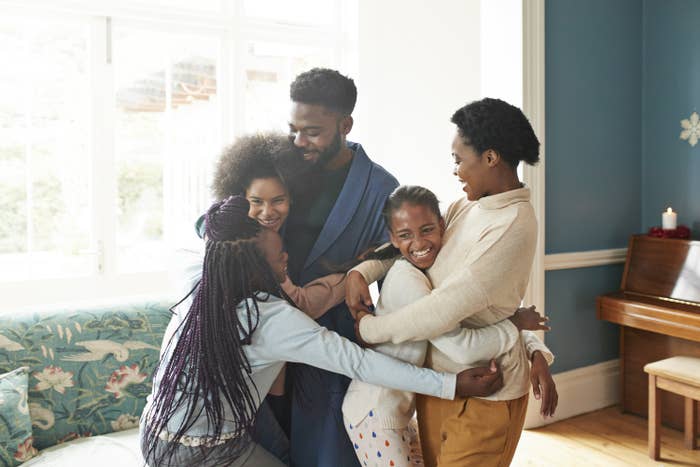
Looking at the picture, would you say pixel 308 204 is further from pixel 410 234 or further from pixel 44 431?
pixel 44 431

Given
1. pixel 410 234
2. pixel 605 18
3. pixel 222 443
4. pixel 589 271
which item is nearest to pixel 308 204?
pixel 410 234

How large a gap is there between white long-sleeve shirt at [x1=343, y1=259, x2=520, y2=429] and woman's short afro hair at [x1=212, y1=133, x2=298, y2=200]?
35cm

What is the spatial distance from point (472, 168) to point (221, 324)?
630 mm

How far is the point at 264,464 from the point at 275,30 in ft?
10.5

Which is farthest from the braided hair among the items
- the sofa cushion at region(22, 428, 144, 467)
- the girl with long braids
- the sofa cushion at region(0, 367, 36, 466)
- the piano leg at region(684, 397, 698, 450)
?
the piano leg at region(684, 397, 698, 450)

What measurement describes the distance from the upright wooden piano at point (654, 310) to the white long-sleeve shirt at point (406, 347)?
198 centimetres

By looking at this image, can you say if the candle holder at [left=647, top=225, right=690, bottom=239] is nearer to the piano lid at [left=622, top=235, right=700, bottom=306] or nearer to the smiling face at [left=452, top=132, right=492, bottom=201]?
the piano lid at [left=622, top=235, right=700, bottom=306]

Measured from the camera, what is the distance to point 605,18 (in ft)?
11.1

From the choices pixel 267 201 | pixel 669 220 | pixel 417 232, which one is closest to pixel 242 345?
pixel 267 201

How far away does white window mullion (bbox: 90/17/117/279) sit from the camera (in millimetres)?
3504

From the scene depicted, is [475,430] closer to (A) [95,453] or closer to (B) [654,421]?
(A) [95,453]

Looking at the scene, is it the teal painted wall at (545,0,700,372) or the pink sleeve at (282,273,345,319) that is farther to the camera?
the teal painted wall at (545,0,700,372)

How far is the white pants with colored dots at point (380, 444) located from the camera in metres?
1.32

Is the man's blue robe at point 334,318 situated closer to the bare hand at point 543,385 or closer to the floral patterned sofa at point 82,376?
the bare hand at point 543,385
